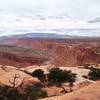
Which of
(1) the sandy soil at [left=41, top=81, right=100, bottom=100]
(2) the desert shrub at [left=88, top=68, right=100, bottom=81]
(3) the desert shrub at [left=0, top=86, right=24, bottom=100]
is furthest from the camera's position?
(2) the desert shrub at [left=88, top=68, right=100, bottom=81]

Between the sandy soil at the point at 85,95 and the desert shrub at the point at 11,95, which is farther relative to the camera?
the desert shrub at the point at 11,95

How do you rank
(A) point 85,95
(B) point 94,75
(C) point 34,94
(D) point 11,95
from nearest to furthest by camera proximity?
(A) point 85,95 < (D) point 11,95 < (C) point 34,94 < (B) point 94,75

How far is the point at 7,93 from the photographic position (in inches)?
784

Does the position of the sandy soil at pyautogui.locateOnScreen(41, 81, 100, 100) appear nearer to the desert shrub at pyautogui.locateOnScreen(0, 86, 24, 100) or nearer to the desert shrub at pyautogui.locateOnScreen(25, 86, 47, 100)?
the desert shrub at pyautogui.locateOnScreen(25, 86, 47, 100)

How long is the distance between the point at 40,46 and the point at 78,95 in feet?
494

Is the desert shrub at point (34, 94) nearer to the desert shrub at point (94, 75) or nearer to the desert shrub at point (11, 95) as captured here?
the desert shrub at point (11, 95)

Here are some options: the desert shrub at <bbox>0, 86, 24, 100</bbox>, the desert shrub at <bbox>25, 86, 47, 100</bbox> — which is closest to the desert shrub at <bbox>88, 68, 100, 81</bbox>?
the desert shrub at <bbox>25, 86, 47, 100</bbox>

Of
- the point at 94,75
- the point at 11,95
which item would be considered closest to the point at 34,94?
the point at 11,95

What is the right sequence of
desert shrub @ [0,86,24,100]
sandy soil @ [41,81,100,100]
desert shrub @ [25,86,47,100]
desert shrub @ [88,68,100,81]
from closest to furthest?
sandy soil @ [41,81,100,100] → desert shrub @ [25,86,47,100] → desert shrub @ [0,86,24,100] → desert shrub @ [88,68,100,81]

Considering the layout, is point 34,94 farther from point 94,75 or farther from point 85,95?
point 94,75

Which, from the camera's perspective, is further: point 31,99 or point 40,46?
point 40,46

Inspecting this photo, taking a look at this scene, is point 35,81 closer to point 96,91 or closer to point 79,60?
point 96,91

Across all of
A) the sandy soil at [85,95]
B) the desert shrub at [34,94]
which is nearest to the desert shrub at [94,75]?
the desert shrub at [34,94]

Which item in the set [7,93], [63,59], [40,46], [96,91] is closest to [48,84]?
[7,93]
